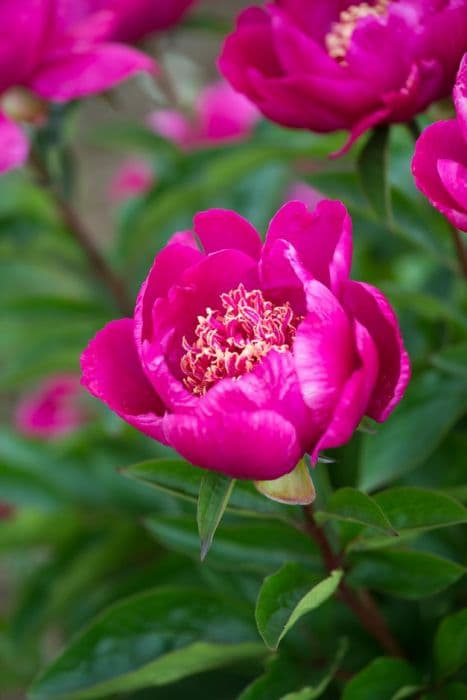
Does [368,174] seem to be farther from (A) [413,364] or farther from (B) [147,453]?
(B) [147,453]

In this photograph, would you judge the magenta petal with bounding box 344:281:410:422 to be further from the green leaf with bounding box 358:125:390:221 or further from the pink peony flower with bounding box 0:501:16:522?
the pink peony flower with bounding box 0:501:16:522

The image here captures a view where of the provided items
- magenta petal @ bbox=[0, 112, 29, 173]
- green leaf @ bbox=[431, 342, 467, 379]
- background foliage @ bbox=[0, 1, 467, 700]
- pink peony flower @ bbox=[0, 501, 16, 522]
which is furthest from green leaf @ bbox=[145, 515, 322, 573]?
pink peony flower @ bbox=[0, 501, 16, 522]

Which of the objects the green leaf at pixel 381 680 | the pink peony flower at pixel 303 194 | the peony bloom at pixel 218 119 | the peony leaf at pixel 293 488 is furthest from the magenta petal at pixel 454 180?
the pink peony flower at pixel 303 194

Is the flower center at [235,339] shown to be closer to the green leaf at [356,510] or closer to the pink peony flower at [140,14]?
the green leaf at [356,510]

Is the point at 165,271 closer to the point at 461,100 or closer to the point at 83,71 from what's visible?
the point at 461,100

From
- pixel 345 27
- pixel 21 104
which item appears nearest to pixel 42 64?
pixel 21 104

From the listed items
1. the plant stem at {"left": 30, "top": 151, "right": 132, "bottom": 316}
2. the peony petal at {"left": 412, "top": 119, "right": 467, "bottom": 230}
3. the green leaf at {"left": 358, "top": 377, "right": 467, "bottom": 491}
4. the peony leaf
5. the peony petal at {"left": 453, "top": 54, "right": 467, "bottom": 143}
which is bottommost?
the plant stem at {"left": 30, "top": 151, "right": 132, "bottom": 316}

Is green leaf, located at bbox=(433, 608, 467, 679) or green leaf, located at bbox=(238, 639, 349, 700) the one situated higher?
green leaf, located at bbox=(433, 608, 467, 679)
